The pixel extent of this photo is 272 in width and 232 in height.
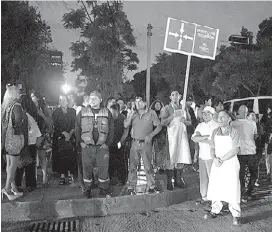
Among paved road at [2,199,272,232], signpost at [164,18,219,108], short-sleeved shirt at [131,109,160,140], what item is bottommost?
paved road at [2,199,272,232]

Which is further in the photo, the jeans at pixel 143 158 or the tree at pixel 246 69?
the tree at pixel 246 69

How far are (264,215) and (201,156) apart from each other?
144 cm

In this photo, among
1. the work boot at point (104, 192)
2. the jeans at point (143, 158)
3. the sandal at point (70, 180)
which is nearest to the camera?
the work boot at point (104, 192)

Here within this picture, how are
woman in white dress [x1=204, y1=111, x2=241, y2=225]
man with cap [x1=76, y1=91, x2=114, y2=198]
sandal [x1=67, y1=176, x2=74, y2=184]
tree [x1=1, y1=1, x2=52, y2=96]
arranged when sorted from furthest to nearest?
1. tree [x1=1, y1=1, x2=52, y2=96]
2. sandal [x1=67, y1=176, x2=74, y2=184]
3. man with cap [x1=76, y1=91, x2=114, y2=198]
4. woman in white dress [x1=204, y1=111, x2=241, y2=225]

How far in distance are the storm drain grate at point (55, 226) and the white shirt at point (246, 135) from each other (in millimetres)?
3355

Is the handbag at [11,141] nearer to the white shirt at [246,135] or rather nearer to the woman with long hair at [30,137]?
the woman with long hair at [30,137]

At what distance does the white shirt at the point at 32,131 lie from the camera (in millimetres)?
6910

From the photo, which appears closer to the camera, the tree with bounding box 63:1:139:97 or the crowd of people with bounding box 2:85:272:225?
the crowd of people with bounding box 2:85:272:225

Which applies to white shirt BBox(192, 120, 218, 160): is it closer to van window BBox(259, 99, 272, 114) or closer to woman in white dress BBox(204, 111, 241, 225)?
woman in white dress BBox(204, 111, 241, 225)

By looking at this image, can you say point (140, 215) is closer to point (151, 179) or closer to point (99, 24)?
point (151, 179)

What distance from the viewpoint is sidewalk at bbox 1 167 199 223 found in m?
5.98

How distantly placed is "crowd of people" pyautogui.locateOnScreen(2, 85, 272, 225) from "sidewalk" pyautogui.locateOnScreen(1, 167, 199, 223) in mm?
216

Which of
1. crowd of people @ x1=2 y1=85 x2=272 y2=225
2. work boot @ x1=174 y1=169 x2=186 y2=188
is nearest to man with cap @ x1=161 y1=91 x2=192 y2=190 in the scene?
crowd of people @ x1=2 y1=85 x2=272 y2=225

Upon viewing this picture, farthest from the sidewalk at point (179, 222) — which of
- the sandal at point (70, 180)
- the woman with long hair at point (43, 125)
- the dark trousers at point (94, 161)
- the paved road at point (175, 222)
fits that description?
the woman with long hair at point (43, 125)
